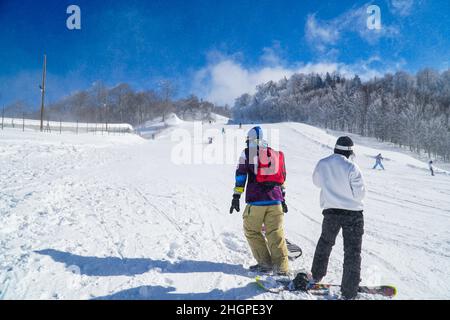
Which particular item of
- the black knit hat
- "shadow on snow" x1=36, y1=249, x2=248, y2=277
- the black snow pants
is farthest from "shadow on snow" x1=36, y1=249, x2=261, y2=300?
the black knit hat

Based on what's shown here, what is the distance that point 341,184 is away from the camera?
3.24 metres

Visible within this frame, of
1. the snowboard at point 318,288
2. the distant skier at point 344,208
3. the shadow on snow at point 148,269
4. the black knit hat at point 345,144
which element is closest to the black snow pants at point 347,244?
the distant skier at point 344,208

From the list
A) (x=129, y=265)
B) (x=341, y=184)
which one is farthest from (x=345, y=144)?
(x=129, y=265)

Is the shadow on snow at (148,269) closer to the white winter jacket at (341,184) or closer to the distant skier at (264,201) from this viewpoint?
the distant skier at (264,201)

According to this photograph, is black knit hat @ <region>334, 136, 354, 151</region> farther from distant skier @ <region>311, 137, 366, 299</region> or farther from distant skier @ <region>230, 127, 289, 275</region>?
distant skier @ <region>230, 127, 289, 275</region>

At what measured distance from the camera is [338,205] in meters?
3.25

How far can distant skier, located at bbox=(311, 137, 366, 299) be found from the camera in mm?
3139

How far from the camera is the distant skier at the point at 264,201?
3.65 meters

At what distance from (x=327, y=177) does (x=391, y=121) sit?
82.8 m

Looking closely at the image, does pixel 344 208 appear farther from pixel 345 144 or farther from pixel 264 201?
pixel 264 201

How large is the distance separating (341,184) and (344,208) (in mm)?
291

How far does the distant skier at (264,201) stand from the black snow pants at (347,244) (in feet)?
1.60

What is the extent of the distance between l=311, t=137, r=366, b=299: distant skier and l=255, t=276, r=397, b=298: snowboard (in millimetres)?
208
